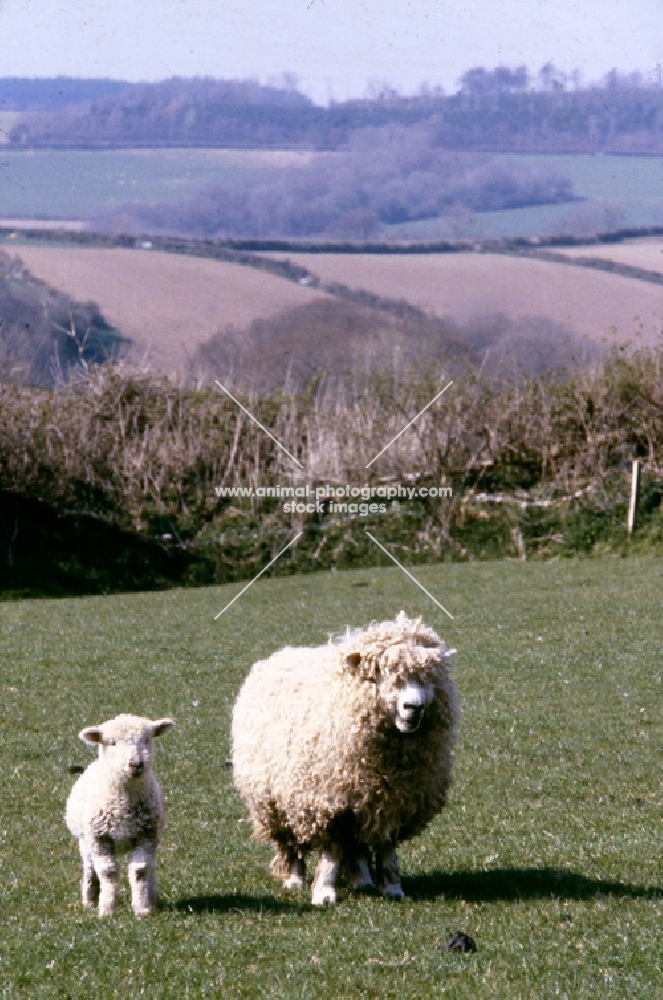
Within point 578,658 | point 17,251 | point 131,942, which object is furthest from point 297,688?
point 17,251

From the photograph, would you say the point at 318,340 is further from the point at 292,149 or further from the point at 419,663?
the point at 419,663

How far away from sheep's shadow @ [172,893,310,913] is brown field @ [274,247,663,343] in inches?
1430

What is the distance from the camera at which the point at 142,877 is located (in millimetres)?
6918

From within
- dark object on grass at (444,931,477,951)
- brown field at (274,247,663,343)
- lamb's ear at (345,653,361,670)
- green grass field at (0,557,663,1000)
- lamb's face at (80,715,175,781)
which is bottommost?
brown field at (274,247,663,343)

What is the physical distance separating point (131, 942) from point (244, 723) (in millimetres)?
1864

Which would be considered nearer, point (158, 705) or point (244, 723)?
point (244, 723)

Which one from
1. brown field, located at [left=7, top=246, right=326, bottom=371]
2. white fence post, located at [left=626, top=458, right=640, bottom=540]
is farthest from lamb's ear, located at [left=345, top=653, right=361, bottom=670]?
brown field, located at [left=7, top=246, right=326, bottom=371]

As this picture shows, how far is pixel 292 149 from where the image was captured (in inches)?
2334

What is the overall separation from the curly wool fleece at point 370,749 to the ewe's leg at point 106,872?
1.04 meters

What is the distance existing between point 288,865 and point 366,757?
3.48 ft

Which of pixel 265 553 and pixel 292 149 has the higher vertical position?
pixel 292 149

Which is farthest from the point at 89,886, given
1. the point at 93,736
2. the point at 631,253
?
the point at 631,253

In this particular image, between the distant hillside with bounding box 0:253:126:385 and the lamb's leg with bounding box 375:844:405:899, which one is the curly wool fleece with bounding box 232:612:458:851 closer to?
the lamb's leg with bounding box 375:844:405:899

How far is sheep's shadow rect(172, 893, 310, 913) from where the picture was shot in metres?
7.18
